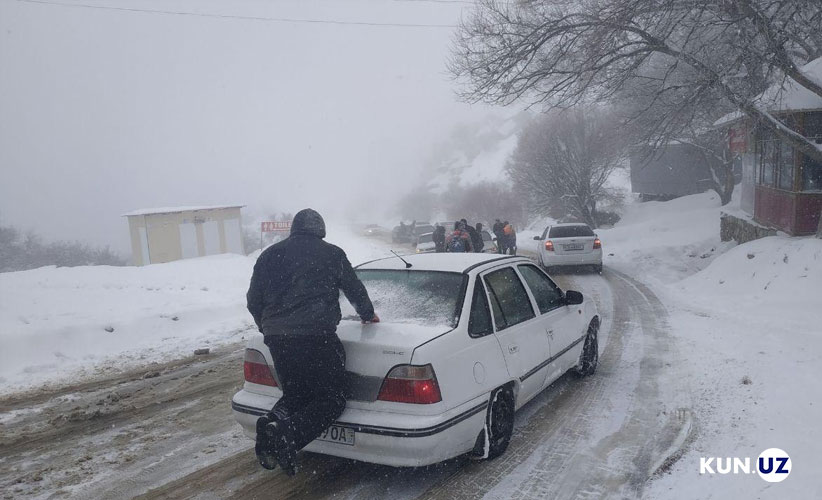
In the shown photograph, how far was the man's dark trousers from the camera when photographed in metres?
3.60

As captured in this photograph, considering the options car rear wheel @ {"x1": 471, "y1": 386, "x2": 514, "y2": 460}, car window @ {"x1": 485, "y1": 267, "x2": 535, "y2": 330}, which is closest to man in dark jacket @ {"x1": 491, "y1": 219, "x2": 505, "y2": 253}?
car window @ {"x1": 485, "y1": 267, "x2": 535, "y2": 330}

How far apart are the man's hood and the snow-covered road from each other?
178 centimetres

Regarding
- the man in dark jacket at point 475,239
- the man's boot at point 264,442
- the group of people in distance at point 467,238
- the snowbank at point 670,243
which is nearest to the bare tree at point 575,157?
the snowbank at point 670,243

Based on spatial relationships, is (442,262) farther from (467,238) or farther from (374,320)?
(467,238)

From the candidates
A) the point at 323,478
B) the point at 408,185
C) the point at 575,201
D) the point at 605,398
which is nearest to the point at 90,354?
the point at 323,478

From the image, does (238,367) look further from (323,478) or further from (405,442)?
(405,442)

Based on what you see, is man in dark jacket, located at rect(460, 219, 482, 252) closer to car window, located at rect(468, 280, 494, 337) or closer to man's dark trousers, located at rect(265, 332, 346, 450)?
car window, located at rect(468, 280, 494, 337)

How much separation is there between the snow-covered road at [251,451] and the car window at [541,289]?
97 cm

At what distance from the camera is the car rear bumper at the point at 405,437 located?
356 centimetres

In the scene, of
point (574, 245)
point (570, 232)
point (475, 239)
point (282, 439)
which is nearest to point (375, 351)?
point (282, 439)

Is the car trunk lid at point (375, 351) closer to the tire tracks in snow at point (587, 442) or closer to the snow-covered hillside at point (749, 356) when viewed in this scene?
the tire tracks in snow at point (587, 442)

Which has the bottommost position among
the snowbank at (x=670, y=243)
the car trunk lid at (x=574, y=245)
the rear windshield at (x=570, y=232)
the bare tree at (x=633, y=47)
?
the snowbank at (x=670, y=243)

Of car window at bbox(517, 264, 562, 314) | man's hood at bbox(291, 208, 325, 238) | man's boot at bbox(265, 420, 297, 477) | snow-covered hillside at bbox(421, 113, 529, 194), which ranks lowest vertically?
man's boot at bbox(265, 420, 297, 477)

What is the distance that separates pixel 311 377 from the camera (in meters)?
3.65
